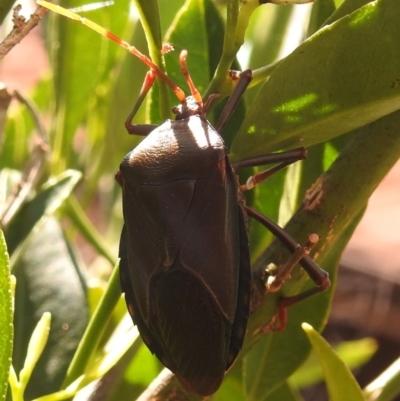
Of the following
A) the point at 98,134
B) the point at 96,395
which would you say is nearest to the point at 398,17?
the point at 96,395

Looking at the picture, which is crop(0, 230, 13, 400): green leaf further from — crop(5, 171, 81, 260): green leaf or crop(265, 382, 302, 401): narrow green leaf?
crop(265, 382, 302, 401): narrow green leaf

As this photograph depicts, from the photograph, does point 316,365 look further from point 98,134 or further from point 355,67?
point 355,67

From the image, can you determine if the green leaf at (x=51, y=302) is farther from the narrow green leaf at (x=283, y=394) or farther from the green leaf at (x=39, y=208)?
the narrow green leaf at (x=283, y=394)

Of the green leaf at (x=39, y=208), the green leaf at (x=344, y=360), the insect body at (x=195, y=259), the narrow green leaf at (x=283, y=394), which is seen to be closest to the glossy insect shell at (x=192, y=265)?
A: the insect body at (x=195, y=259)

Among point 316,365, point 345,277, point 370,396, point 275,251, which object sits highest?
point 275,251

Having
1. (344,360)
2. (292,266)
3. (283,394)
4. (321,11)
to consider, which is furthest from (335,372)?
(344,360)

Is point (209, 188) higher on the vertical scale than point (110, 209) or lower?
higher
